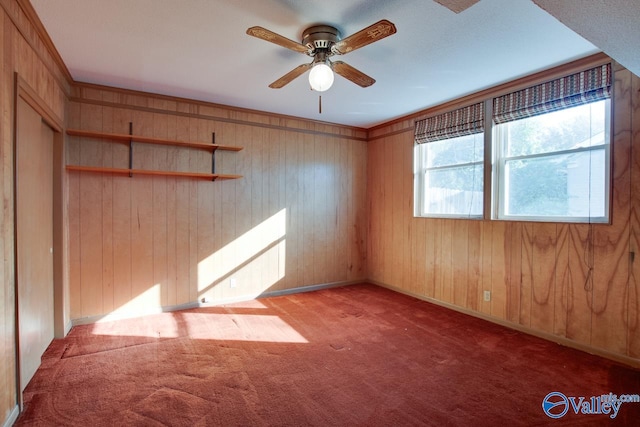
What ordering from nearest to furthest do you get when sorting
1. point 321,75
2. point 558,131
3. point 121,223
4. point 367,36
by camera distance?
1. point 367,36
2. point 321,75
3. point 558,131
4. point 121,223

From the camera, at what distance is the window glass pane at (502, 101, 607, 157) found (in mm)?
2682

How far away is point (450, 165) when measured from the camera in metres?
3.94

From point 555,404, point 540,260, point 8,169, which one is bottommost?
point 555,404

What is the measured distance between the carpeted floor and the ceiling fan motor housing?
7.91 ft

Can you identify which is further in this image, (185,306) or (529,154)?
(185,306)

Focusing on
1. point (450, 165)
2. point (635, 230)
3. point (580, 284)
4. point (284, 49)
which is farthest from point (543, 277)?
point (284, 49)

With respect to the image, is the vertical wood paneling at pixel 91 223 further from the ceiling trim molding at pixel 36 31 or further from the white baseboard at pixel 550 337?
the white baseboard at pixel 550 337

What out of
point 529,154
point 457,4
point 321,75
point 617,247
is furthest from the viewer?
point 529,154

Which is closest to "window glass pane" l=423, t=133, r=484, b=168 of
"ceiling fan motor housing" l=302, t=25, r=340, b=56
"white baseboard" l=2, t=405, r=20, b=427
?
"ceiling fan motor housing" l=302, t=25, r=340, b=56

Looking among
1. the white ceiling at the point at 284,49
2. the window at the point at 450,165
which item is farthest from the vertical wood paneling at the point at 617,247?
the window at the point at 450,165

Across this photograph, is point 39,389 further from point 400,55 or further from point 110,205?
point 400,55

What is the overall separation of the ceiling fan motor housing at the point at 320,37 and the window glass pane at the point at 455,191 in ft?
7.56

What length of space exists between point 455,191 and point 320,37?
256 centimetres

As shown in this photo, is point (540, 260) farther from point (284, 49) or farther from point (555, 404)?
point (284, 49)
